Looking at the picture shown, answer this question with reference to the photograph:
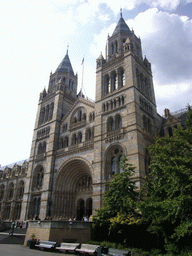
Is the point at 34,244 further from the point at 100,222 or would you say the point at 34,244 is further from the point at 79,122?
the point at 79,122

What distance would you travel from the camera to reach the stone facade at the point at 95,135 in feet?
85.8

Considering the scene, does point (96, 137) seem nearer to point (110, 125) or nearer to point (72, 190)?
point (110, 125)

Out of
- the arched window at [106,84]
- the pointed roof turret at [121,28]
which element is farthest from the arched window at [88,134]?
the pointed roof turret at [121,28]

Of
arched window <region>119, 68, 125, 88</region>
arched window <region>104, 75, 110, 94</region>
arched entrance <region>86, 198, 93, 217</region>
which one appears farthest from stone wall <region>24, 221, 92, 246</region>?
arched window <region>104, 75, 110, 94</region>

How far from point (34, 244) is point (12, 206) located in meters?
28.0

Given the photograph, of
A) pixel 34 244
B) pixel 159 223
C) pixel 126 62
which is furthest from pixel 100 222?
pixel 126 62

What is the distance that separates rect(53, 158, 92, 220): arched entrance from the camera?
→ 30.2 metres

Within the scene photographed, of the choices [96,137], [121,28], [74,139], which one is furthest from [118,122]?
[121,28]

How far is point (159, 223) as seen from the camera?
13.6m

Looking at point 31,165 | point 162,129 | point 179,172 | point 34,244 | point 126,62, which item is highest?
point 126,62

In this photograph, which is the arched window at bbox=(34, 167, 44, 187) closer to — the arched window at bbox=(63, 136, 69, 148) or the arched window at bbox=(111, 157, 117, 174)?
the arched window at bbox=(63, 136, 69, 148)

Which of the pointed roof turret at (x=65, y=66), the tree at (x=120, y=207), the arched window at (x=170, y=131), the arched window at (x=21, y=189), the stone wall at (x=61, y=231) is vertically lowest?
the stone wall at (x=61, y=231)

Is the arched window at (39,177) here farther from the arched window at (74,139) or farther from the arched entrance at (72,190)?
the arched window at (74,139)

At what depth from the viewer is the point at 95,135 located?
95.6ft
